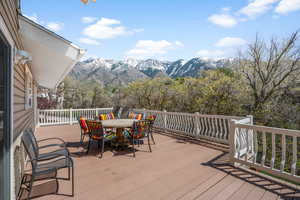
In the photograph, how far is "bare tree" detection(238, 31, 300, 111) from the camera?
304 inches

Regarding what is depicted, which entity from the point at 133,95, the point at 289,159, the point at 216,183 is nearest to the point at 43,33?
the point at 216,183

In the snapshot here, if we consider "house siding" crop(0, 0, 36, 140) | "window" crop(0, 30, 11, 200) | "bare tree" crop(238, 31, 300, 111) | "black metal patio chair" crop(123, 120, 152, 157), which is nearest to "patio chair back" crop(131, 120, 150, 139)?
"black metal patio chair" crop(123, 120, 152, 157)

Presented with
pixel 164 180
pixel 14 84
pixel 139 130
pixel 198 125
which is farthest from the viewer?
pixel 198 125

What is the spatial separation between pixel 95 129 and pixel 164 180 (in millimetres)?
2045

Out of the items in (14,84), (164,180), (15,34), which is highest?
(15,34)

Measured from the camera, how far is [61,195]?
2588mm

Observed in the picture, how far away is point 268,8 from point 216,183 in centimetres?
937

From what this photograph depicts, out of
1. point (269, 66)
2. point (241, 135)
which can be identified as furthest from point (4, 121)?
point (269, 66)

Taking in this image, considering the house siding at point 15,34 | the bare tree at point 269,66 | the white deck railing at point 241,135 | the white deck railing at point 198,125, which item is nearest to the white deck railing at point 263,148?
the white deck railing at point 241,135

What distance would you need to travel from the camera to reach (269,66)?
8258 millimetres

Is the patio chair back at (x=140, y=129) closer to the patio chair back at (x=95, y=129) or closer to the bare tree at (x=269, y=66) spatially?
the patio chair back at (x=95, y=129)

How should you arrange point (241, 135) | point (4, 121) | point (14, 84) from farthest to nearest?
point (241, 135)
point (14, 84)
point (4, 121)

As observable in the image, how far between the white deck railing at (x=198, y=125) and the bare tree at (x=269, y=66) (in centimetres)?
323

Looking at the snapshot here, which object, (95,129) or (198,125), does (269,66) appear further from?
(95,129)
